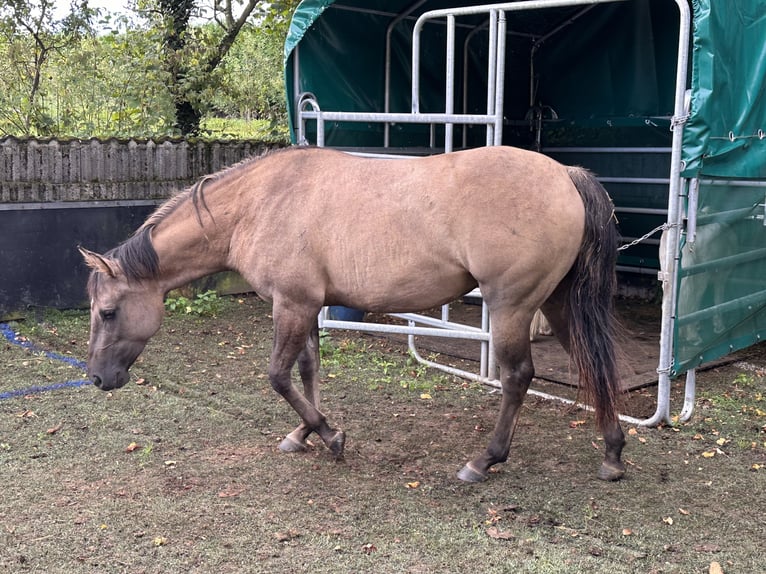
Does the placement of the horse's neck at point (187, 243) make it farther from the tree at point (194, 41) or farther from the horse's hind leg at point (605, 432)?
the tree at point (194, 41)

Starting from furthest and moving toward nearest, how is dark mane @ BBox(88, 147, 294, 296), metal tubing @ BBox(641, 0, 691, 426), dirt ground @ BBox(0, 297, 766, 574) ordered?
1. metal tubing @ BBox(641, 0, 691, 426)
2. dark mane @ BBox(88, 147, 294, 296)
3. dirt ground @ BBox(0, 297, 766, 574)

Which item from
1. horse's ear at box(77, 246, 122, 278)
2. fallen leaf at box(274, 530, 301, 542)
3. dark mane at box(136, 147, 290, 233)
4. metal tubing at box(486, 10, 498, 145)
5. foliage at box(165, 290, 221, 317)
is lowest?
foliage at box(165, 290, 221, 317)

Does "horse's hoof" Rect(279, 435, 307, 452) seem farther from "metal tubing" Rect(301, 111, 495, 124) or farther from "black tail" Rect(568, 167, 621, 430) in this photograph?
"metal tubing" Rect(301, 111, 495, 124)

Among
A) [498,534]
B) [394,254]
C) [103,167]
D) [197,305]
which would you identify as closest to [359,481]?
[498,534]

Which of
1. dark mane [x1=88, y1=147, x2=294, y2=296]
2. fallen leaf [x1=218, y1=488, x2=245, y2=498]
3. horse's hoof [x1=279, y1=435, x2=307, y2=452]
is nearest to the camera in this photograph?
fallen leaf [x1=218, y1=488, x2=245, y2=498]

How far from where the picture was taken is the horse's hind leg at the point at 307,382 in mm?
4629

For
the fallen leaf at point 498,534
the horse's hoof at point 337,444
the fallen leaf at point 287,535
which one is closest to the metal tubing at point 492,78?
the horse's hoof at point 337,444

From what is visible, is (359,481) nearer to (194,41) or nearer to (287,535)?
(287,535)

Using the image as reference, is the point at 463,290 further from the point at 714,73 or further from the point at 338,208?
the point at 714,73

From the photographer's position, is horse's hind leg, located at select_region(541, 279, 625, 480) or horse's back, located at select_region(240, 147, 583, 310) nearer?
horse's back, located at select_region(240, 147, 583, 310)

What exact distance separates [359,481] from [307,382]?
762 mm

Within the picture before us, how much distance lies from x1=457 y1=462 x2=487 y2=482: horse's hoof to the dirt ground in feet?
0.27

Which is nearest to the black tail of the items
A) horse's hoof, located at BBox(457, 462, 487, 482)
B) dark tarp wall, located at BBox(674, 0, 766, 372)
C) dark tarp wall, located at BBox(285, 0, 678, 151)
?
horse's hoof, located at BBox(457, 462, 487, 482)

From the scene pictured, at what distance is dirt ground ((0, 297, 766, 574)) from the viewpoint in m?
3.42
